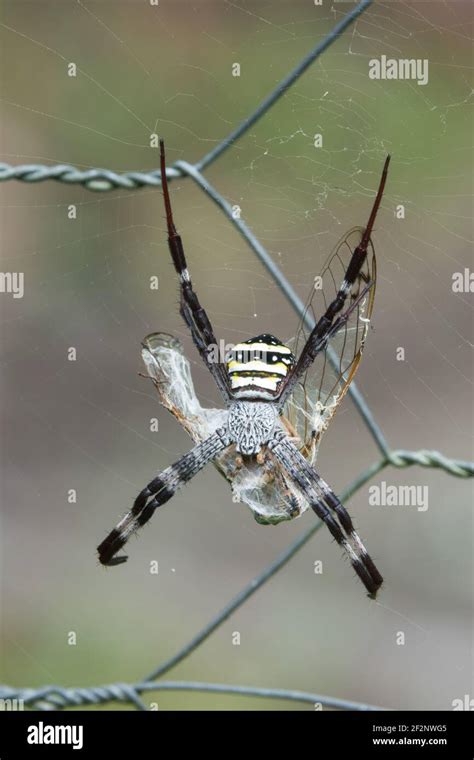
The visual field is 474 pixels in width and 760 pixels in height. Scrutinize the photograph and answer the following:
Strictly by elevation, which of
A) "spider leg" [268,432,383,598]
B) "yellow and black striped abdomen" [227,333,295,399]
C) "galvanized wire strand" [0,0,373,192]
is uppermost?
"galvanized wire strand" [0,0,373,192]

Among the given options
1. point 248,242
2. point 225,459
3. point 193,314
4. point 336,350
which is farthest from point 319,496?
point 248,242

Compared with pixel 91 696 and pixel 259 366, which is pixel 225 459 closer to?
pixel 259 366

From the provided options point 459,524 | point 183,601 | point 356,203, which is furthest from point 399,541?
point 356,203

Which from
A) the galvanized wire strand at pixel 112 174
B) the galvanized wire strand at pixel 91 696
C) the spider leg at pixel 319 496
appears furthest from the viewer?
the spider leg at pixel 319 496

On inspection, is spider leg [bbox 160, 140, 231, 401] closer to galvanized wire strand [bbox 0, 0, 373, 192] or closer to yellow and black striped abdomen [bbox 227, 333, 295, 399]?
yellow and black striped abdomen [bbox 227, 333, 295, 399]

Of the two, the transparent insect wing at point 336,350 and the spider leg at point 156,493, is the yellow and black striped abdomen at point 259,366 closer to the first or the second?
the transparent insect wing at point 336,350

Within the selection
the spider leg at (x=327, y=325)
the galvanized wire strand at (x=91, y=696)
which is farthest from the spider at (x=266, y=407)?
the galvanized wire strand at (x=91, y=696)

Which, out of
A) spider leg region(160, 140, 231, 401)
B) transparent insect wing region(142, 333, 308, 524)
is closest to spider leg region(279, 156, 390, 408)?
spider leg region(160, 140, 231, 401)

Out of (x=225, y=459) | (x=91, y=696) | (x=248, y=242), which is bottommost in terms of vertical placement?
(x=91, y=696)
